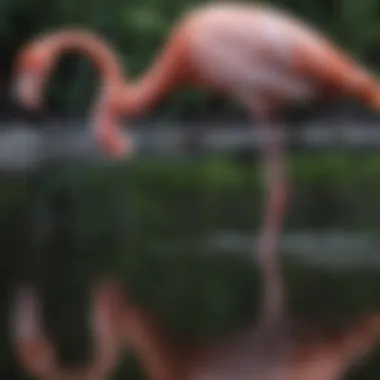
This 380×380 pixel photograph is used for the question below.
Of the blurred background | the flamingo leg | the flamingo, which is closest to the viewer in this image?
the blurred background

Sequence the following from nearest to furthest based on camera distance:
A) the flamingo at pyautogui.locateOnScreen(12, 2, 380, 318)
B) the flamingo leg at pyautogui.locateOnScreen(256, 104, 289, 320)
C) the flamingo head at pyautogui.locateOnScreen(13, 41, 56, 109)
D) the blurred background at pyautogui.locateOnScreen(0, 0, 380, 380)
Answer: the blurred background at pyautogui.locateOnScreen(0, 0, 380, 380), the flamingo leg at pyautogui.locateOnScreen(256, 104, 289, 320), the flamingo at pyautogui.locateOnScreen(12, 2, 380, 318), the flamingo head at pyautogui.locateOnScreen(13, 41, 56, 109)

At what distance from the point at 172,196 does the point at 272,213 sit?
1297 millimetres

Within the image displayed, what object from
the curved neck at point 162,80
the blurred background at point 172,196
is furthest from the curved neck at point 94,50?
the blurred background at point 172,196

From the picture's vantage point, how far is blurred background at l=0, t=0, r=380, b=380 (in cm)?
401

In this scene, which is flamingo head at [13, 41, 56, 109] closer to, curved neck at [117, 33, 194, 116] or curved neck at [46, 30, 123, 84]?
curved neck at [46, 30, 123, 84]

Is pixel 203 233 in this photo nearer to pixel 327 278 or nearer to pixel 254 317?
pixel 327 278

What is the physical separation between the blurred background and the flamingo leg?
41mm

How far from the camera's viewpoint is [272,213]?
18.0 ft

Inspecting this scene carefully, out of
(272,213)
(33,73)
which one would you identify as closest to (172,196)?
(33,73)

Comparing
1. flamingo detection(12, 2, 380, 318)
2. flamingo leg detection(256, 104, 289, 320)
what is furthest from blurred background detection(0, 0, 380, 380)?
flamingo detection(12, 2, 380, 318)

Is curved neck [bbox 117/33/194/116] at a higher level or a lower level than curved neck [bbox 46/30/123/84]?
lower

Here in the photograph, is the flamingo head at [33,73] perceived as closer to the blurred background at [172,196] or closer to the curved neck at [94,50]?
the curved neck at [94,50]

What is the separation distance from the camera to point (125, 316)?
3828 millimetres

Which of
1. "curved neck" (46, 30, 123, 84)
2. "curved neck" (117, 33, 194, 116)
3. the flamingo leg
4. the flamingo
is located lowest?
the flamingo leg
